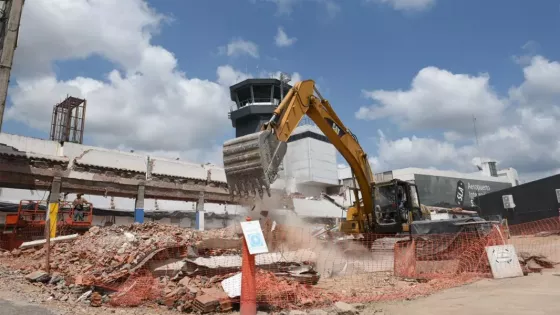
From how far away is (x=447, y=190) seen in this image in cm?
6038

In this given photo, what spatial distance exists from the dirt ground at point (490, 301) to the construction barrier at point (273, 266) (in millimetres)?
635

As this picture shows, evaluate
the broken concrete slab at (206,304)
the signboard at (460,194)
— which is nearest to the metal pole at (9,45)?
the broken concrete slab at (206,304)

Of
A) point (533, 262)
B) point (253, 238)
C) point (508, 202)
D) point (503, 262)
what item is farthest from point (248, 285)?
point (508, 202)

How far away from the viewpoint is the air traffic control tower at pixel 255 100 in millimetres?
66125

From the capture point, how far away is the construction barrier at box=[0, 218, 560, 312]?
7.19 m

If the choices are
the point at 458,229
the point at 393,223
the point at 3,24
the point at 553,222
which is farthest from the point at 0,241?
the point at 553,222

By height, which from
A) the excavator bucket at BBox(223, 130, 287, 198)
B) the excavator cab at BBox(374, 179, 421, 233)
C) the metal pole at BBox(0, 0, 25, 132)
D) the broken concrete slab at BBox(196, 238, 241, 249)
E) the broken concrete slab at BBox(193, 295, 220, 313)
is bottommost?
the broken concrete slab at BBox(193, 295, 220, 313)

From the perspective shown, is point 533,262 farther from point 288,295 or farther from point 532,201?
point 532,201

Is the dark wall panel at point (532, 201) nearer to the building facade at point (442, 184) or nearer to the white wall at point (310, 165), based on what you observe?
the building facade at point (442, 184)

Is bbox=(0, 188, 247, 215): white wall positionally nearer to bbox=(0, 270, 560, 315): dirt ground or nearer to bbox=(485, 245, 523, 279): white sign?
bbox=(485, 245, 523, 279): white sign

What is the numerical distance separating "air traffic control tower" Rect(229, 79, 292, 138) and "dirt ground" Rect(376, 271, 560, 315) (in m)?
58.0

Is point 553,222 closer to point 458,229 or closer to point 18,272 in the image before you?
point 458,229

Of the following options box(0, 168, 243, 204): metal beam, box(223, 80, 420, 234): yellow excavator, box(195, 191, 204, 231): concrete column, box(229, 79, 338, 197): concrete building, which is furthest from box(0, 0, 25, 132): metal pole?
box(229, 79, 338, 197): concrete building

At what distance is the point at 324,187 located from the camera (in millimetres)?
59938
